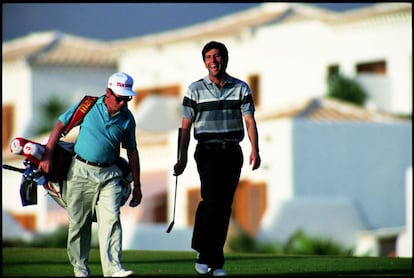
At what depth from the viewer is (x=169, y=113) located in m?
53.1

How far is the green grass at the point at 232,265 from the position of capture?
494 inches

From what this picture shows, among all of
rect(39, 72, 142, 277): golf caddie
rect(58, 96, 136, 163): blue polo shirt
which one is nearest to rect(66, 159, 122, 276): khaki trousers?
rect(39, 72, 142, 277): golf caddie

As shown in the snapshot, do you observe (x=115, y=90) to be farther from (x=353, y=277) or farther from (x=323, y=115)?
(x=323, y=115)

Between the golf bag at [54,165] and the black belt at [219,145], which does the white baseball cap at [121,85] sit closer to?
the golf bag at [54,165]

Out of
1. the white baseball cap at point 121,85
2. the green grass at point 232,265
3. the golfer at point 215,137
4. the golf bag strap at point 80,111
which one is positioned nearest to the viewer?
the white baseball cap at point 121,85

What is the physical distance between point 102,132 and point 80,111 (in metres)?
0.25

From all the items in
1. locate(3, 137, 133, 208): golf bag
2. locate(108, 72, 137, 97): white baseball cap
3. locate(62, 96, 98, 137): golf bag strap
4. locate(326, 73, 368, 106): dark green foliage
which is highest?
locate(108, 72, 137, 97): white baseball cap

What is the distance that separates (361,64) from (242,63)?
470 centimetres

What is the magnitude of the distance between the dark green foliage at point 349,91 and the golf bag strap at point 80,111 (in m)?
36.0

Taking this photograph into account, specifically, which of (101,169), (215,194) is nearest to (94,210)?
(101,169)

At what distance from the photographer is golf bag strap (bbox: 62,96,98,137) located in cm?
1184

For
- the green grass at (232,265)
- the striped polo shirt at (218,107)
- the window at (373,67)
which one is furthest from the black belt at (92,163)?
the window at (373,67)

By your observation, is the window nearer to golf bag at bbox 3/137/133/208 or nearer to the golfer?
the golfer

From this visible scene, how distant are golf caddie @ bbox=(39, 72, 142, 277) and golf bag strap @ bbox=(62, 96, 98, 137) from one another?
29mm
